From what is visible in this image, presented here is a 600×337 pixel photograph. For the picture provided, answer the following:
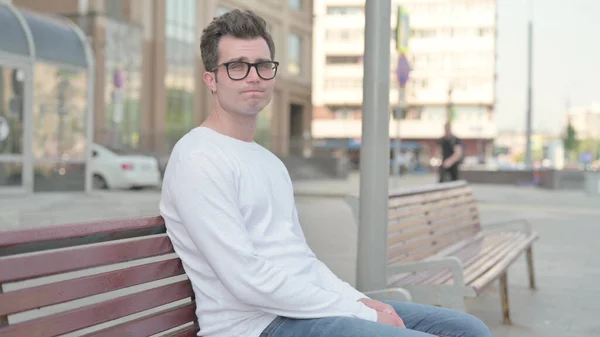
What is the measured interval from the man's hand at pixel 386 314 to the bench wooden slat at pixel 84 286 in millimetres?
679

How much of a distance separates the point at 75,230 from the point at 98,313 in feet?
0.82

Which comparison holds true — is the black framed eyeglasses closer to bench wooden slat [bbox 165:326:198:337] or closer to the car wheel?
bench wooden slat [bbox 165:326:198:337]

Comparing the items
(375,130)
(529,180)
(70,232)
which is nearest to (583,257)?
(375,130)

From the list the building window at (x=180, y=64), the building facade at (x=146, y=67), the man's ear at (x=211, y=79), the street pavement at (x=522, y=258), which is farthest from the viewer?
the building window at (x=180, y=64)

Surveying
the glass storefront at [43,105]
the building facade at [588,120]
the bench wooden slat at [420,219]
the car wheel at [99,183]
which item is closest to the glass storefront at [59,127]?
the glass storefront at [43,105]

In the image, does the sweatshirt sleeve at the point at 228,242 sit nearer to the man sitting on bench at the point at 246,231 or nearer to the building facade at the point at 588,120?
the man sitting on bench at the point at 246,231

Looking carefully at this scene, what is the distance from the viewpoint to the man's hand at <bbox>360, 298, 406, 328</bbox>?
2.59m

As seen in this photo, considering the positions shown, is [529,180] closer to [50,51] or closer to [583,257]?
[50,51]

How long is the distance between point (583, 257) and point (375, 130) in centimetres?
566

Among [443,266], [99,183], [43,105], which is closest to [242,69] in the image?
[443,266]

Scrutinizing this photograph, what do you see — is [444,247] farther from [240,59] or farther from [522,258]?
[240,59]

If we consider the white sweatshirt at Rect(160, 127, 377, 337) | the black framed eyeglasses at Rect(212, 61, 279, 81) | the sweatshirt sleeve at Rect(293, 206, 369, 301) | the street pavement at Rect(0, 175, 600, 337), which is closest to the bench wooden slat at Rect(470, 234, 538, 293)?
the street pavement at Rect(0, 175, 600, 337)

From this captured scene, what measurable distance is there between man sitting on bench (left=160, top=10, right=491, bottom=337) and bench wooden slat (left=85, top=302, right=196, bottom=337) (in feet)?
0.33

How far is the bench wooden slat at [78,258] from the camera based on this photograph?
202 cm
